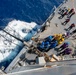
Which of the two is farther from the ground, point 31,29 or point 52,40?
point 31,29

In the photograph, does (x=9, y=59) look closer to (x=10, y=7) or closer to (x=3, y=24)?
(x=3, y=24)

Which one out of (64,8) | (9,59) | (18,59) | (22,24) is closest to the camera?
(18,59)

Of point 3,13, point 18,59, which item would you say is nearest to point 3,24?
A: point 3,13

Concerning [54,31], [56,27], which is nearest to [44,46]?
[54,31]

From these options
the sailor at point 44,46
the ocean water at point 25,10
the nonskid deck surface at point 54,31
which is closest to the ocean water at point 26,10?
the ocean water at point 25,10

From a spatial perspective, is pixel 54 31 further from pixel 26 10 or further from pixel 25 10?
pixel 25 10

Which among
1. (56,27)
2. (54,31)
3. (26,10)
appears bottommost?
(54,31)

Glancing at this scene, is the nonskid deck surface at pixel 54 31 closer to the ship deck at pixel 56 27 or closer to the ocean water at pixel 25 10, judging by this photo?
the ship deck at pixel 56 27

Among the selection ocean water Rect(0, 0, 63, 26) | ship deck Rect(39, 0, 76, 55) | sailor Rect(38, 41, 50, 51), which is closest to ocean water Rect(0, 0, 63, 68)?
ocean water Rect(0, 0, 63, 26)
